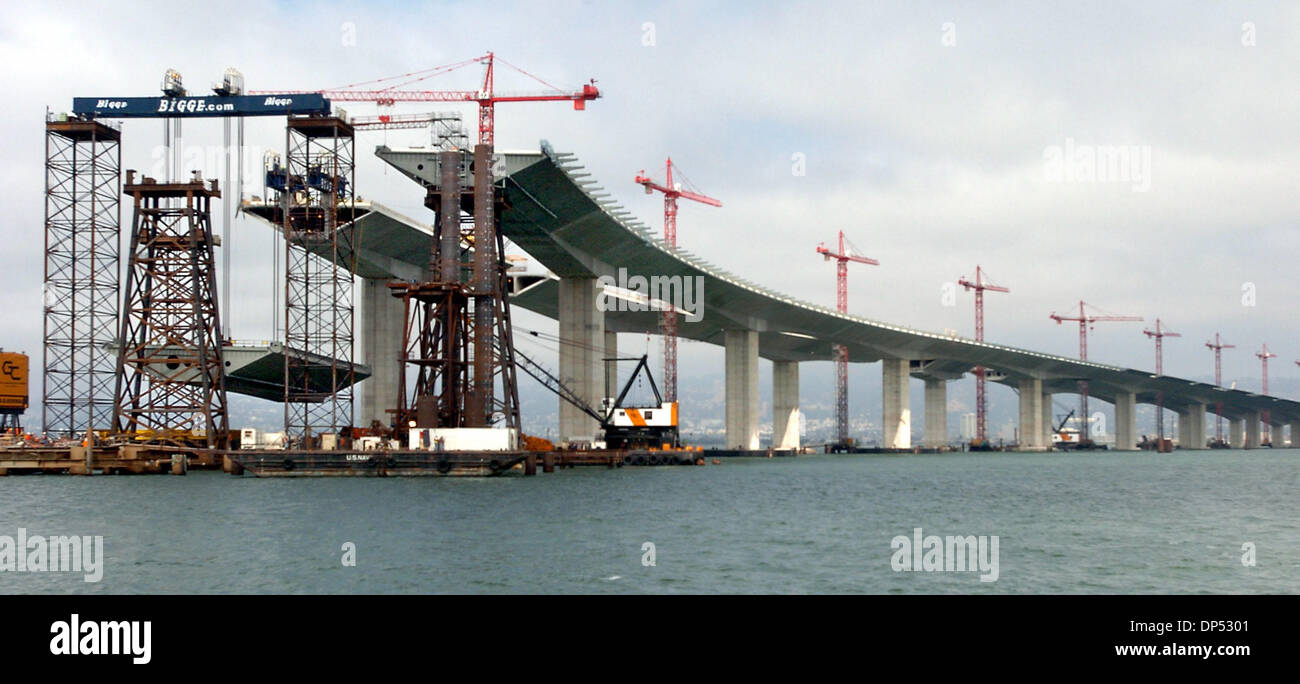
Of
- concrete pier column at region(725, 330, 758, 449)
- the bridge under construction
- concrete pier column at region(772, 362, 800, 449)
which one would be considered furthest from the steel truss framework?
concrete pier column at region(772, 362, 800, 449)

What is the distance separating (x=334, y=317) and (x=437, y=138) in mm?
14986

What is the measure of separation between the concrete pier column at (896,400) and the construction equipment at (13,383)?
410 feet

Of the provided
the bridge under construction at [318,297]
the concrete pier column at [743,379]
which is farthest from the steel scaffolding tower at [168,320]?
the concrete pier column at [743,379]

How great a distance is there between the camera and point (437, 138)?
3388 inches

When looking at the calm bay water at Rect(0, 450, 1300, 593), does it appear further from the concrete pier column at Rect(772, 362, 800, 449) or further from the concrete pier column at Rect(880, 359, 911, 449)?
the concrete pier column at Rect(880, 359, 911, 449)

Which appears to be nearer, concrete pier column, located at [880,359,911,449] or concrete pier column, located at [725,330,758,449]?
concrete pier column, located at [725,330,758,449]

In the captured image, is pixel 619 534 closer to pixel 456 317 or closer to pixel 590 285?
pixel 456 317

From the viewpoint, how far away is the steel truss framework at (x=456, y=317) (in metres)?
81.9

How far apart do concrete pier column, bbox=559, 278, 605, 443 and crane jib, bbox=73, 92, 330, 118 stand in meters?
34.7

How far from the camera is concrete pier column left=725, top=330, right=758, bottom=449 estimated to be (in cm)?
14925

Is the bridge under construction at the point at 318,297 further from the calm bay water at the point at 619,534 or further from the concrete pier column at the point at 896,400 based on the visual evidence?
the concrete pier column at the point at 896,400
